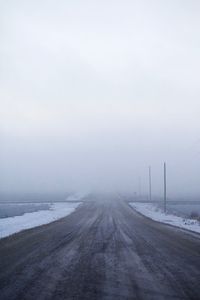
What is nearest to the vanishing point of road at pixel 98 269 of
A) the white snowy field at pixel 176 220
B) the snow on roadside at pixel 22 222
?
the snow on roadside at pixel 22 222

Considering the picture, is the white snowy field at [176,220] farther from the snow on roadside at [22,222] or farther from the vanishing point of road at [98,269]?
the snow on roadside at [22,222]

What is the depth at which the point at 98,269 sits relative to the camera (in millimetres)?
11859

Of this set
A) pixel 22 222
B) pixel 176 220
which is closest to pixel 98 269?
pixel 22 222

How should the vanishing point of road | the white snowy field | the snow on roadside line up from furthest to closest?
the white snowy field
the snow on roadside
the vanishing point of road

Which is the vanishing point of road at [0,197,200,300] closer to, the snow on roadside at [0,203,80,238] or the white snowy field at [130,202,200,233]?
the snow on roadside at [0,203,80,238]

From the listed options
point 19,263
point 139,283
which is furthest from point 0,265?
point 139,283

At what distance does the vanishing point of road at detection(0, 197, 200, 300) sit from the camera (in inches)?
354

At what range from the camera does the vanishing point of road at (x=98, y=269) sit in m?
8.98

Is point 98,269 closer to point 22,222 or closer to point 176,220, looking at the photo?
point 22,222

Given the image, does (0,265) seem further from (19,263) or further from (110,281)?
(110,281)

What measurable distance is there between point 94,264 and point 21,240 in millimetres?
7543

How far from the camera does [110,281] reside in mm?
10203

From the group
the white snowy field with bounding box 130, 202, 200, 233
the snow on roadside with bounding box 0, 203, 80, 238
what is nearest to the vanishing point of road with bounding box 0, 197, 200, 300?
the snow on roadside with bounding box 0, 203, 80, 238

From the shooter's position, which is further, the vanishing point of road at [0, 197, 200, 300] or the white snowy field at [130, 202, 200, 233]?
the white snowy field at [130, 202, 200, 233]
